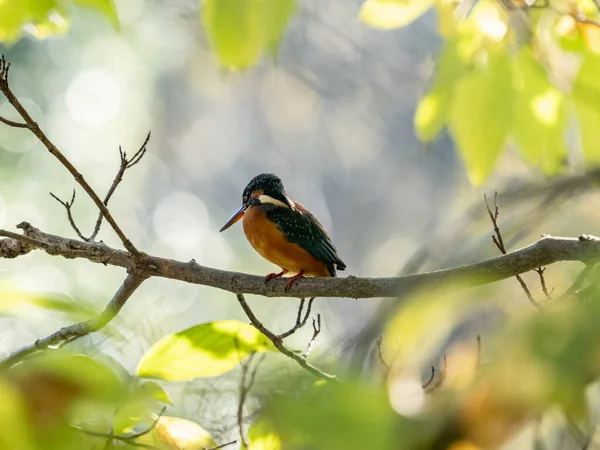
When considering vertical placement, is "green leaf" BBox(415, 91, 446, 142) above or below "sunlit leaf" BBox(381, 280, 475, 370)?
above

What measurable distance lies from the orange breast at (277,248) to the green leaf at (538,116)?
4.55ft

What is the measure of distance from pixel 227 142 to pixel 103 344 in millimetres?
6833

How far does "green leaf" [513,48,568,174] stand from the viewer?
0.99 metres

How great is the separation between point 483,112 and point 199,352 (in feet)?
1.65

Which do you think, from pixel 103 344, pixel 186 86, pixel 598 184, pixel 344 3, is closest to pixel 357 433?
pixel 598 184

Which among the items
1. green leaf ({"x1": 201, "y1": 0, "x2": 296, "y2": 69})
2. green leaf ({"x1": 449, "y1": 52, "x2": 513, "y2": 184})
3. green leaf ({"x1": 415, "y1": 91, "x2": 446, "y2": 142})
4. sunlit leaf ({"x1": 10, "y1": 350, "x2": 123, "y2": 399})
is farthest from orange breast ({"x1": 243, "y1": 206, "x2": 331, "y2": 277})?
sunlit leaf ({"x1": 10, "y1": 350, "x2": 123, "y2": 399})

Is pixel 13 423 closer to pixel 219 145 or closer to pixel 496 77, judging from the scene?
pixel 496 77

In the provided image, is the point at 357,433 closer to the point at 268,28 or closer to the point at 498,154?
the point at 268,28

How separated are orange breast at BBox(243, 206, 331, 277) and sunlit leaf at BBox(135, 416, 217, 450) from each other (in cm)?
150

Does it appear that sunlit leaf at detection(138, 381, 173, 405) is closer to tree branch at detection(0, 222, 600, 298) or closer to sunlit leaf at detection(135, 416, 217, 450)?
sunlit leaf at detection(135, 416, 217, 450)

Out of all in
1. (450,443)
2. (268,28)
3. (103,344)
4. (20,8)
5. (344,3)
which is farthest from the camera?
(344,3)

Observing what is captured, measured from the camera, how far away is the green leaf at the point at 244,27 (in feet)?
2.08

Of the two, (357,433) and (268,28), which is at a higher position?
(268,28)

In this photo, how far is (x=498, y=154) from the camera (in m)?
0.96
